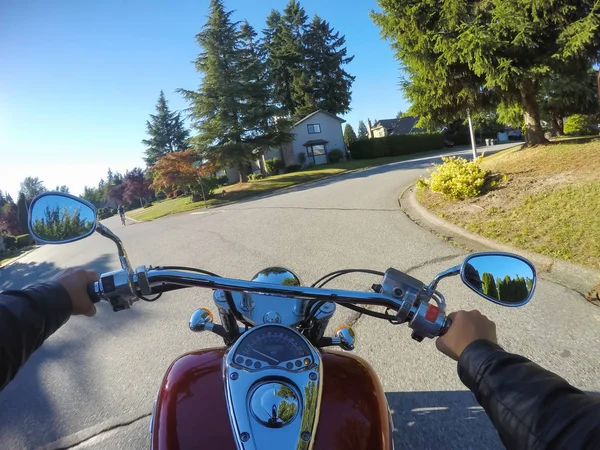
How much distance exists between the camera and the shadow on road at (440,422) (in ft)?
6.97

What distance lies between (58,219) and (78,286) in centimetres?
33

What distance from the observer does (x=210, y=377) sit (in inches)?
48.9

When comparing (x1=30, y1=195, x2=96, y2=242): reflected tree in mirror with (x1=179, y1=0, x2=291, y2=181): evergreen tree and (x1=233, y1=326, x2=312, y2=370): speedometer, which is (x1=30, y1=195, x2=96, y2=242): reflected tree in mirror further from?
(x1=179, y1=0, x2=291, y2=181): evergreen tree

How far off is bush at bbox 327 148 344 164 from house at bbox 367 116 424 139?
2229 centimetres

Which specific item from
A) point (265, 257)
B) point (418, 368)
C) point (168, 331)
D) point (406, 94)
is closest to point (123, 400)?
point (168, 331)

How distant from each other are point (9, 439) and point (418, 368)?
3113 millimetres

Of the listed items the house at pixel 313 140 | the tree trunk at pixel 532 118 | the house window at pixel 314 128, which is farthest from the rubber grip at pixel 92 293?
the house window at pixel 314 128

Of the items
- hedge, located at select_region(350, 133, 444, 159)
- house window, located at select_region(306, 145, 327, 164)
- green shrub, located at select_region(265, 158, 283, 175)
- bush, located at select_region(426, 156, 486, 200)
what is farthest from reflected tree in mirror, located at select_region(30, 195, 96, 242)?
hedge, located at select_region(350, 133, 444, 159)

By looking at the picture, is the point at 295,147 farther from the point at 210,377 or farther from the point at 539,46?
the point at 210,377

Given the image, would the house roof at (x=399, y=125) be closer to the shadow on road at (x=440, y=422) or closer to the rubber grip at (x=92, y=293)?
the shadow on road at (x=440, y=422)

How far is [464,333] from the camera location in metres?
1.15

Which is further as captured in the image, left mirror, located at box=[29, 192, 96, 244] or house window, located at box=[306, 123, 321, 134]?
house window, located at box=[306, 123, 321, 134]

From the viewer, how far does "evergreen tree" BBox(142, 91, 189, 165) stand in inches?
2056

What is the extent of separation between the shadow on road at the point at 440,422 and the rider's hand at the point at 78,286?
1.75m
